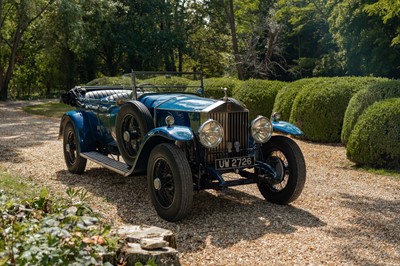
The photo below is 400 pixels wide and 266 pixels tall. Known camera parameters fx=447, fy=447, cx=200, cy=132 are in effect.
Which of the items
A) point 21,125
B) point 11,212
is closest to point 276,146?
point 11,212

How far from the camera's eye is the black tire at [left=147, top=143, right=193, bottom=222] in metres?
4.48

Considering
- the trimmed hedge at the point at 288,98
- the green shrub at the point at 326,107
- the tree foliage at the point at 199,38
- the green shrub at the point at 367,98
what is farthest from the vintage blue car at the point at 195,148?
the tree foliage at the point at 199,38

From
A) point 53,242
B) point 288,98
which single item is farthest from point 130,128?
point 288,98

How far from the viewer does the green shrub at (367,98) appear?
9000 mm

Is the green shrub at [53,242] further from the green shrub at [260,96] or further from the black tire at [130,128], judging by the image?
the green shrub at [260,96]

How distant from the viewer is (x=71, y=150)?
707cm

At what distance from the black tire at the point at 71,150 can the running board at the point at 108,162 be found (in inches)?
14.2

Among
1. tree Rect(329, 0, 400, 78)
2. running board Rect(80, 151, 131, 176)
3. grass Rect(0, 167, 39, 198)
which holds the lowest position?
grass Rect(0, 167, 39, 198)

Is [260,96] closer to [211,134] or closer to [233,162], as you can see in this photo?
[233,162]

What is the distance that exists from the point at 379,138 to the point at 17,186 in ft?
18.7

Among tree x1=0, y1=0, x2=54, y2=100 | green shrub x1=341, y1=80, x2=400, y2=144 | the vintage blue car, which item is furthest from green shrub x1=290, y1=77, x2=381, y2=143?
tree x1=0, y1=0, x2=54, y2=100

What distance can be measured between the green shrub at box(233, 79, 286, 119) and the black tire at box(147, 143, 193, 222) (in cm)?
770

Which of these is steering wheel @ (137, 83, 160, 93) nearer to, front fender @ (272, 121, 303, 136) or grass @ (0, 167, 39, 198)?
front fender @ (272, 121, 303, 136)

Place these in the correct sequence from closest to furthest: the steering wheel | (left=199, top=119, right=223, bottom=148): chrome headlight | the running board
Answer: (left=199, top=119, right=223, bottom=148): chrome headlight, the running board, the steering wheel
